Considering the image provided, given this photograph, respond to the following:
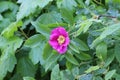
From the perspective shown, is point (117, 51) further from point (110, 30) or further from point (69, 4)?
point (69, 4)

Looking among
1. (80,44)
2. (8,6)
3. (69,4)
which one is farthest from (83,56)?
(8,6)

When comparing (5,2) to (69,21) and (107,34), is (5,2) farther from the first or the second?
(107,34)

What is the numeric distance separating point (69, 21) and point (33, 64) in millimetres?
325

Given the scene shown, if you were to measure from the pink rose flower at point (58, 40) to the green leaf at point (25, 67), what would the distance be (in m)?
0.33

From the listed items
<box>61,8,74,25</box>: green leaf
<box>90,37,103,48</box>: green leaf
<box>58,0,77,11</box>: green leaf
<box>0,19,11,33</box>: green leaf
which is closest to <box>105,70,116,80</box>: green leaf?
<box>90,37,103,48</box>: green leaf

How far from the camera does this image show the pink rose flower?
115cm

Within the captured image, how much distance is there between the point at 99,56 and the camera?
1.15 m

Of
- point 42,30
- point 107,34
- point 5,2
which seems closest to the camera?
point 107,34

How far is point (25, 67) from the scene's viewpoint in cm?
146

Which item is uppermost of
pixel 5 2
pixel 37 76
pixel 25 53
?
pixel 5 2

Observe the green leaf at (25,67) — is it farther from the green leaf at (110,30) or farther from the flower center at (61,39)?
the green leaf at (110,30)

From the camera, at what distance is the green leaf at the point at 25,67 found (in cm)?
147

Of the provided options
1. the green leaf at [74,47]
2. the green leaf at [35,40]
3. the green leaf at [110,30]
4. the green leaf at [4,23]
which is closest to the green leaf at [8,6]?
the green leaf at [4,23]

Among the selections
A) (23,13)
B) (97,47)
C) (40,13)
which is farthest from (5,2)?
(97,47)
